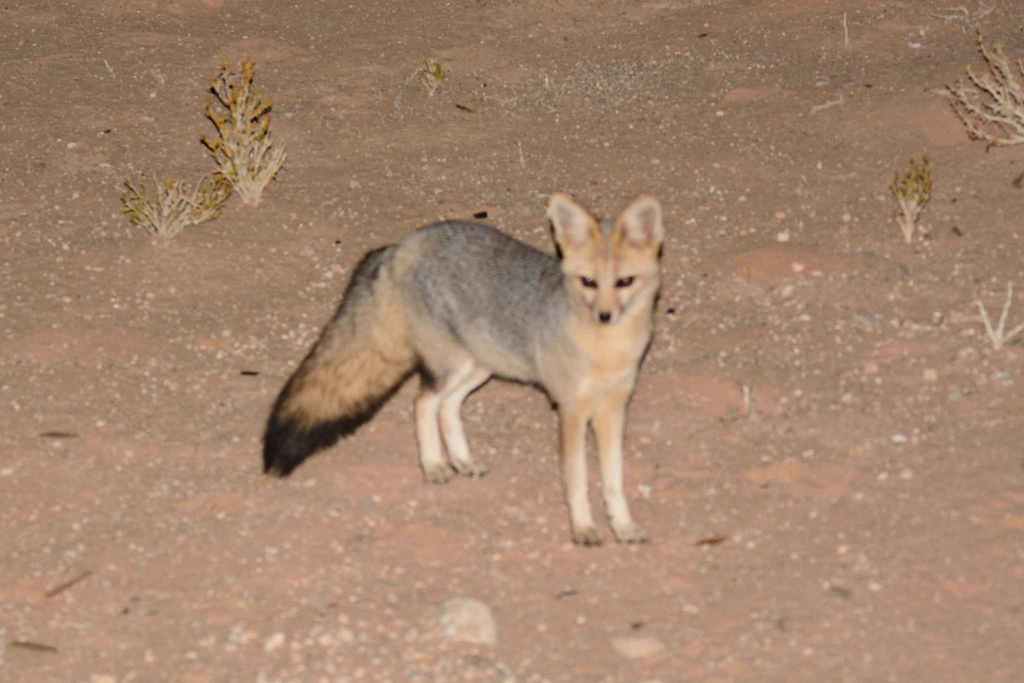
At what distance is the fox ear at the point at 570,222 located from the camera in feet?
17.9

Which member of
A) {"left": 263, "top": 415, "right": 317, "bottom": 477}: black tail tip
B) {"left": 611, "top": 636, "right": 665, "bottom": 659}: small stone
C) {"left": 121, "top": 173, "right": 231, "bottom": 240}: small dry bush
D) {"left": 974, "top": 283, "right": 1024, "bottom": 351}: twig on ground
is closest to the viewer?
{"left": 611, "top": 636, "right": 665, "bottom": 659}: small stone

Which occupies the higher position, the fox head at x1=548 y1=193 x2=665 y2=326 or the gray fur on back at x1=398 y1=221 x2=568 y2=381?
the fox head at x1=548 y1=193 x2=665 y2=326

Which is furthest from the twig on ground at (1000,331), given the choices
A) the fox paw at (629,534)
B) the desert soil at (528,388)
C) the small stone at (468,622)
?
the small stone at (468,622)

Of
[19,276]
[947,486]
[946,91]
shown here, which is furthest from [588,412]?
[946,91]

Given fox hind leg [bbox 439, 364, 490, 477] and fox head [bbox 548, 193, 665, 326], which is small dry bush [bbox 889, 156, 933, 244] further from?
fox head [bbox 548, 193, 665, 326]

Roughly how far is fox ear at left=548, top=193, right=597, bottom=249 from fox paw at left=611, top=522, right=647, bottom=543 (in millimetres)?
1234

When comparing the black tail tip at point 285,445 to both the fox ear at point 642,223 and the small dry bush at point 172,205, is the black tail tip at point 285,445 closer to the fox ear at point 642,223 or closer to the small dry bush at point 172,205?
the fox ear at point 642,223

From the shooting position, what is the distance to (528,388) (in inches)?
287

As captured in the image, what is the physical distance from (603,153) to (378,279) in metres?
3.86

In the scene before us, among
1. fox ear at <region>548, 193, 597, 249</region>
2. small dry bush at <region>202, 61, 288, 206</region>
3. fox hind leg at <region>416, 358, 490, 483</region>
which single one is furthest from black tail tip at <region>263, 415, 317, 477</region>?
small dry bush at <region>202, 61, 288, 206</region>

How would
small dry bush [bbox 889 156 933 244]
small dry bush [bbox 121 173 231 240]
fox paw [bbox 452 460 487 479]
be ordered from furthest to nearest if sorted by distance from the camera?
1. small dry bush [bbox 121 173 231 240]
2. small dry bush [bbox 889 156 933 244]
3. fox paw [bbox 452 460 487 479]

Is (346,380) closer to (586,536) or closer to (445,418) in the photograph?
(445,418)

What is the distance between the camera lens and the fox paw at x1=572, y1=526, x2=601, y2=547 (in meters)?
5.94

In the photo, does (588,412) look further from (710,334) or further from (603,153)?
(603,153)
